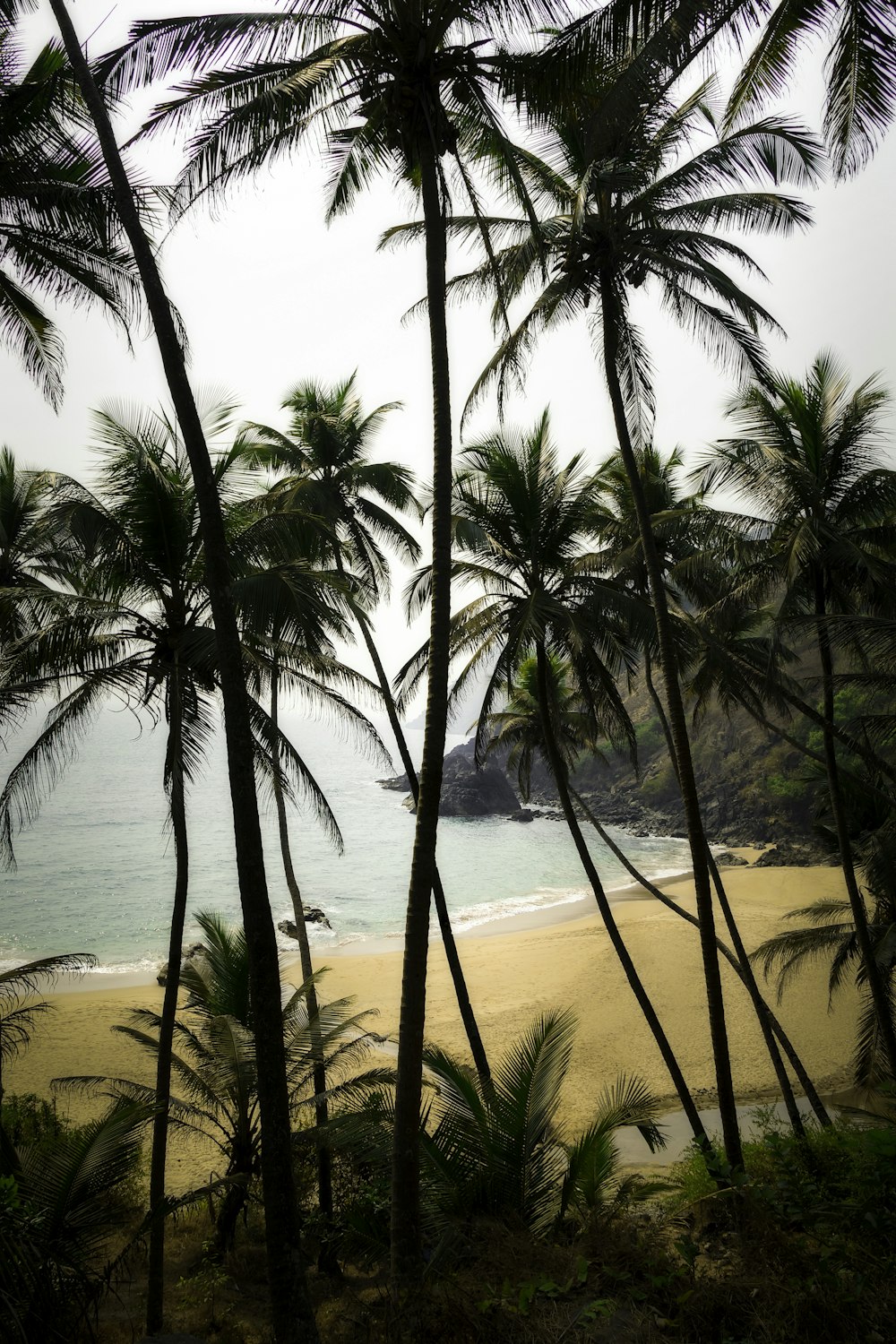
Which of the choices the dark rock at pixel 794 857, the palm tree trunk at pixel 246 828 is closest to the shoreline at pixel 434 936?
Result: the dark rock at pixel 794 857

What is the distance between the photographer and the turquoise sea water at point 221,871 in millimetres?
25781

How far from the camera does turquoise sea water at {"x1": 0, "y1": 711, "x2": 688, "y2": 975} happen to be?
25.8 m

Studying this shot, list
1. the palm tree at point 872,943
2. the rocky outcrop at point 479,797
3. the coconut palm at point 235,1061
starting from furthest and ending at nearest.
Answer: the rocky outcrop at point 479,797
the palm tree at point 872,943
the coconut palm at point 235,1061

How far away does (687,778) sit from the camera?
25.8 feet

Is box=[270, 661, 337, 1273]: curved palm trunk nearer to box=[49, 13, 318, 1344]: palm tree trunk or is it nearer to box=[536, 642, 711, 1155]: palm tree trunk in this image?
box=[49, 13, 318, 1344]: palm tree trunk

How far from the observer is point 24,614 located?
1032 centimetres

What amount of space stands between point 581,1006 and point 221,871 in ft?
78.0

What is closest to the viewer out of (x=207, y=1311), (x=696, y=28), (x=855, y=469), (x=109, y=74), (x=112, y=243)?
(x=696, y=28)

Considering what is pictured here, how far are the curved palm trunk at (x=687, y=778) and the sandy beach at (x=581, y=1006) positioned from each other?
482 centimetres

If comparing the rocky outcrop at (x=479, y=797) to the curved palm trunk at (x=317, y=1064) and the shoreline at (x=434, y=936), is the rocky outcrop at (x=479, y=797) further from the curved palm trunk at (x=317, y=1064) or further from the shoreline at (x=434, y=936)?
the curved palm trunk at (x=317, y=1064)

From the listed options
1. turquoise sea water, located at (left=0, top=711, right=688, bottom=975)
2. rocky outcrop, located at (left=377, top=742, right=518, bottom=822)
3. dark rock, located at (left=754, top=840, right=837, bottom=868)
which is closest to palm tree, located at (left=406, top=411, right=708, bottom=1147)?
turquoise sea water, located at (left=0, top=711, right=688, bottom=975)

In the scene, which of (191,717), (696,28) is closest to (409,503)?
(191,717)

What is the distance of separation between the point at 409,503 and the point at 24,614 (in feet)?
19.8

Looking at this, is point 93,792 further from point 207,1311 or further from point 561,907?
Answer: point 207,1311
